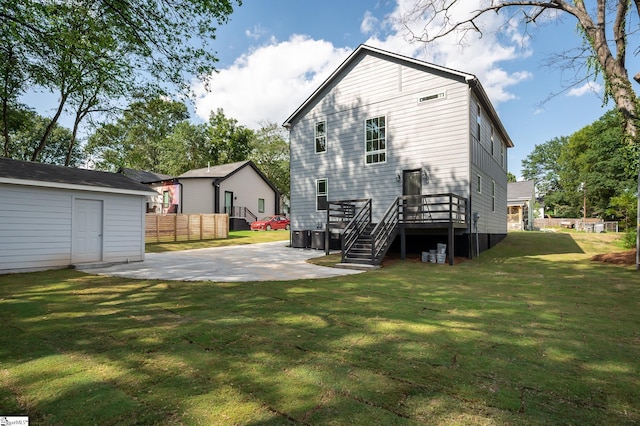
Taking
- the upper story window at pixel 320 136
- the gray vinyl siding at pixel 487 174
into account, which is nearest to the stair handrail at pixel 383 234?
the gray vinyl siding at pixel 487 174

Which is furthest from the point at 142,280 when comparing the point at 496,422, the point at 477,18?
the point at 477,18

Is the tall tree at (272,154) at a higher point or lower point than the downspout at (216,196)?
higher

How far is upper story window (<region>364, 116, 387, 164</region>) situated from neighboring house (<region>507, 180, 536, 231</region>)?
25283 mm

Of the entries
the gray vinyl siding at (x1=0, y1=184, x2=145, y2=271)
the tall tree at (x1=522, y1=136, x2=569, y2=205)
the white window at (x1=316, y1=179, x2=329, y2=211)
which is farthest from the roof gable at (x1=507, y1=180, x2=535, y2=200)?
the tall tree at (x1=522, y1=136, x2=569, y2=205)

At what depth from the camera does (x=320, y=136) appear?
1681cm

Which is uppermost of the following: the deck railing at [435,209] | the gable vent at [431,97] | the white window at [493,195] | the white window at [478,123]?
the gable vent at [431,97]

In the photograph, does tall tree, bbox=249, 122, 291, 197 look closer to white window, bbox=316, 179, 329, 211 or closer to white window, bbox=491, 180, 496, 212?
white window, bbox=316, 179, 329, 211

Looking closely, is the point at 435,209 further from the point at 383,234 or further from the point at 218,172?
the point at 218,172

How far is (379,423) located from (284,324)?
248 centimetres

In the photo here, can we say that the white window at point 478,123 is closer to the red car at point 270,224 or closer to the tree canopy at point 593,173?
the tree canopy at point 593,173

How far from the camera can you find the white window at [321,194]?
16547mm

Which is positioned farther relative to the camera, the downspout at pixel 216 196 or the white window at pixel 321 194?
the downspout at pixel 216 196

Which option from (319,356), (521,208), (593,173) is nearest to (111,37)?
(319,356)

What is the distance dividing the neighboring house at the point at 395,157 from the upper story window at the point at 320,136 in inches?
2.1
